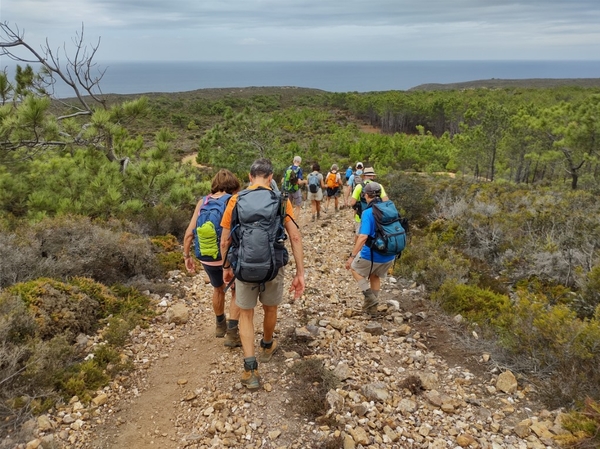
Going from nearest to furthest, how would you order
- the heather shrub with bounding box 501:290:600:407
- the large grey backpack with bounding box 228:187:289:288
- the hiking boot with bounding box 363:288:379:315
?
1. the large grey backpack with bounding box 228:187:289:288
2. the heather shrub with bounding box 501:290:600:407
3. the hiking boot with bounding box 363:288:379:315

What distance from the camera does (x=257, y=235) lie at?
120 inches

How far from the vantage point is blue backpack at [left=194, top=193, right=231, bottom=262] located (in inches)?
149

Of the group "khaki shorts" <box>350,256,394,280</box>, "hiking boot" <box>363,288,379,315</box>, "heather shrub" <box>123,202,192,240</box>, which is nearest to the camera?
"khaki shorts" <box>350,256,394,280</box>

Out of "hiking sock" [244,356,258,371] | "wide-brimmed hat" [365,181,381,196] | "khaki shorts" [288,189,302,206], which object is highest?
"wide-brimmed hat" [365,181,381,196]

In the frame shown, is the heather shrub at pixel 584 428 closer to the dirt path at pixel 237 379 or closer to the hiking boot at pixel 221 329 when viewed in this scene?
the dirt path at pixel 237 379

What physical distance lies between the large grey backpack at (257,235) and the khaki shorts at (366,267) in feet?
5.58

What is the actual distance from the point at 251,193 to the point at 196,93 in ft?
277

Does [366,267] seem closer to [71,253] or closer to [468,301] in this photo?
[468,301]

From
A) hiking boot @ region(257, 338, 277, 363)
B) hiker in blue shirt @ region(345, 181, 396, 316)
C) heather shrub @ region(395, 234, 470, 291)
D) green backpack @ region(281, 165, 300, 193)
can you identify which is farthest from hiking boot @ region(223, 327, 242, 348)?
green backpack @ region(281, 165, 300, 193)

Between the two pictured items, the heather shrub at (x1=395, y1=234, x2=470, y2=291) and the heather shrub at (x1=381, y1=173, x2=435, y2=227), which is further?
the heather shrub at (x1=381, y1=173, x2=435, y2=227)

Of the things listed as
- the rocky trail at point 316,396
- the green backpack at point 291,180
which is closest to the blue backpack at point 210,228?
the rocky trail at point 316,396

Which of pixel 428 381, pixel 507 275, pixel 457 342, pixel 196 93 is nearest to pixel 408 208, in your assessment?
pixel 507 275

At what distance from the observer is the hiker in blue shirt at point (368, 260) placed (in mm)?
4391

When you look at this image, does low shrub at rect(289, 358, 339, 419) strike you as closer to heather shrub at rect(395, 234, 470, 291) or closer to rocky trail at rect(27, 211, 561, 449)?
rocky trail at rect(27, 211, 561, 449)
